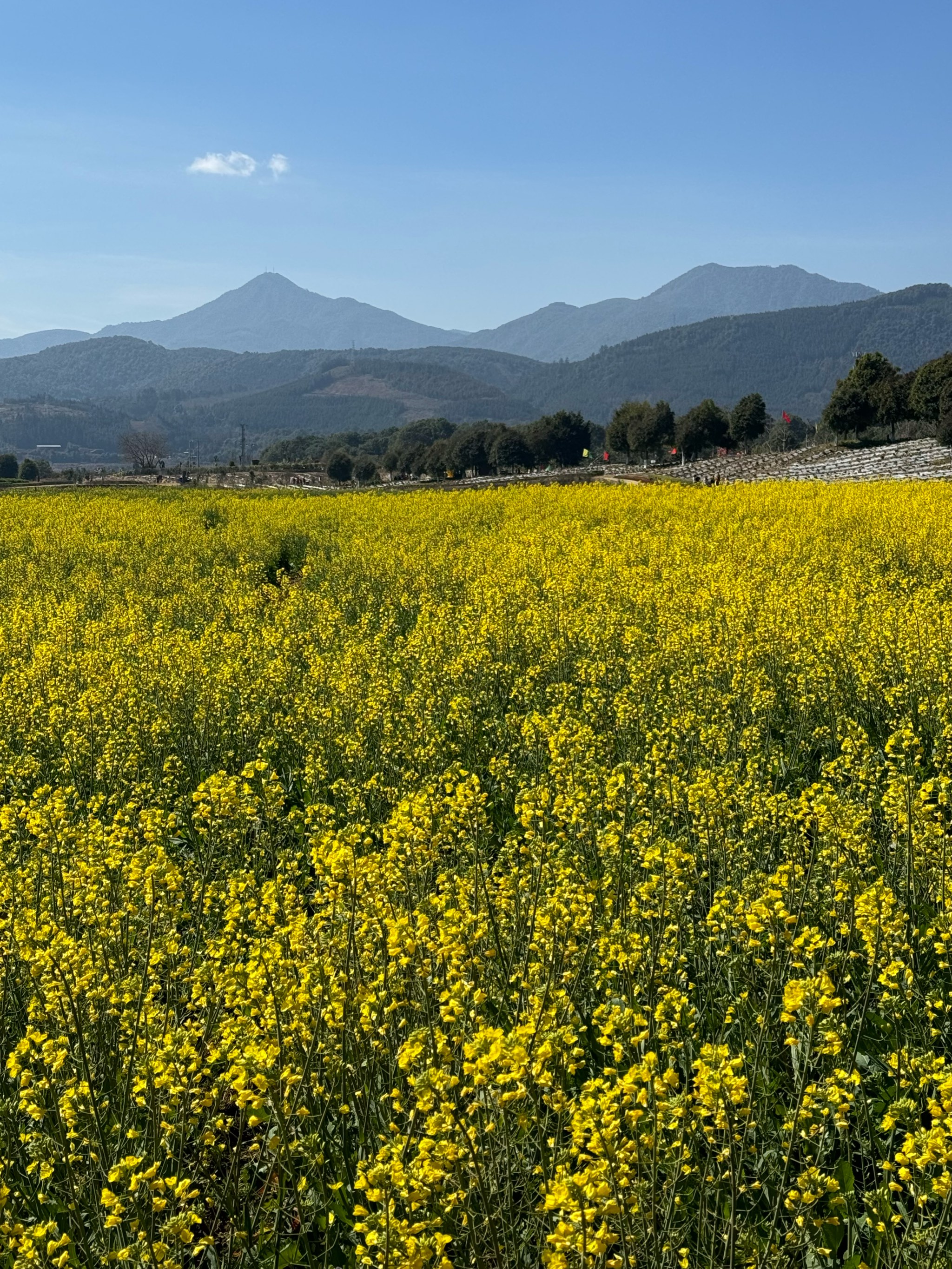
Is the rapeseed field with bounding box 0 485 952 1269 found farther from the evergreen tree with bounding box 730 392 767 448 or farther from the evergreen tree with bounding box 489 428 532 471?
the evergreen tree with bounding box 489 428 532 471

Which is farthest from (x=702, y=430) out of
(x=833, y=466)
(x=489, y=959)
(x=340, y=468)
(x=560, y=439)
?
(x=489, y=959)

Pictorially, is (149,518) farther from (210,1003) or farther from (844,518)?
(210,1003)

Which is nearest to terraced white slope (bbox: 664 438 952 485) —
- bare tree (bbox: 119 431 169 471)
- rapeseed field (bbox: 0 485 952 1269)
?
rapeseed field (bbox: 0 485 952 1269)

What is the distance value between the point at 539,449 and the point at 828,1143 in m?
95.8

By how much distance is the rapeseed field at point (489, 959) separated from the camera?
3076mm

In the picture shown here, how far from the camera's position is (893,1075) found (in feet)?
12.7

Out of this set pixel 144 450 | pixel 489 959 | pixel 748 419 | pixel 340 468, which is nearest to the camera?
pixel 489 959

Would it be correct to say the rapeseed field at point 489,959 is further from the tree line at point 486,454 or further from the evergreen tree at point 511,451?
the evergreen tree at point 511,451

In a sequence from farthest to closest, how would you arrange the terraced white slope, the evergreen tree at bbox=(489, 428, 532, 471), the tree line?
the tree line < the evergreen tree at bbox=(489, 428, 532, 471) < the terraced white slope

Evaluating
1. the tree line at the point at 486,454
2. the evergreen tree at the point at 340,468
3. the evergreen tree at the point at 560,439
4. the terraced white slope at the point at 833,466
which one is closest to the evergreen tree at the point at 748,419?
the terraced white slope at the point at 833,466

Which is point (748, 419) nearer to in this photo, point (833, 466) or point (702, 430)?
point (702, 430)

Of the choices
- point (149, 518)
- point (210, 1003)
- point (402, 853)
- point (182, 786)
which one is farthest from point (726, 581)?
point (149, 518)

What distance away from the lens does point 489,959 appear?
4520mm

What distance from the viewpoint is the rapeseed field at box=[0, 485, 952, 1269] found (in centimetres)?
308
